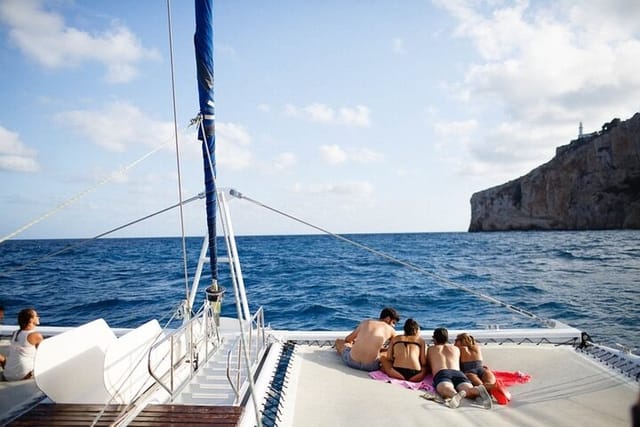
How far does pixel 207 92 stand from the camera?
505 centimetres

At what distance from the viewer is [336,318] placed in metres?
13.8

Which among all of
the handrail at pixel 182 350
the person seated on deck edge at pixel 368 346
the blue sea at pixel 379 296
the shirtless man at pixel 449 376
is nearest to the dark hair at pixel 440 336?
the shirtless man at pixel 449 376

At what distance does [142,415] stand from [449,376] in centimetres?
371

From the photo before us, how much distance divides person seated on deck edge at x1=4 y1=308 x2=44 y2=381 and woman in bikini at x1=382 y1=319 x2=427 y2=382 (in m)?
4.97

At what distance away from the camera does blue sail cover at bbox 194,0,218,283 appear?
15.5 feet

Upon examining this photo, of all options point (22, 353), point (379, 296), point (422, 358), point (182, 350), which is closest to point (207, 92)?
point (182, 350)

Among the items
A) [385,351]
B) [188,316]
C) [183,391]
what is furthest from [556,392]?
[188,316]

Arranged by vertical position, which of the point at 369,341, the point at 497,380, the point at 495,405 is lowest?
the point at 495,405

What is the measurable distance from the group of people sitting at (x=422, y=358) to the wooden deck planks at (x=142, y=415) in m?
2.63

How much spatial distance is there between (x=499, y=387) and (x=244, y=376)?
327 cm

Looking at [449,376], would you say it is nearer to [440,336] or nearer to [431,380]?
[431,380]

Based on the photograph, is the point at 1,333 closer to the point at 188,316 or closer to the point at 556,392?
the point at 188,316

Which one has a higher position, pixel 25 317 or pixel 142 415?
pixel 25 317

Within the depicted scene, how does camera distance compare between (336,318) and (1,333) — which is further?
(336,318)
